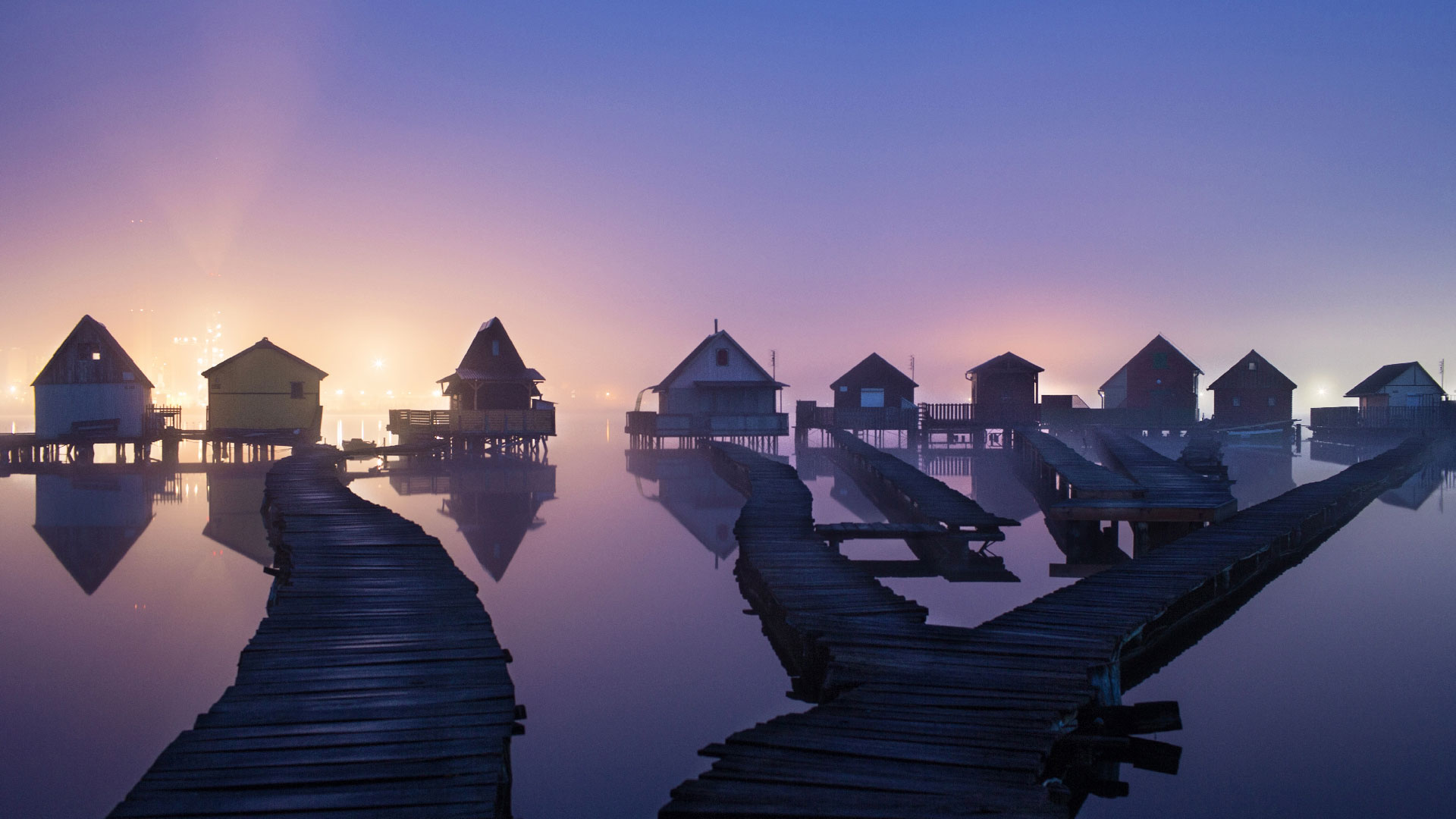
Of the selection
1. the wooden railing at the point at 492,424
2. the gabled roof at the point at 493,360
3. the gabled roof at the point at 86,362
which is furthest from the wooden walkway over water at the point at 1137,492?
the gabled roof at the point at 86,362

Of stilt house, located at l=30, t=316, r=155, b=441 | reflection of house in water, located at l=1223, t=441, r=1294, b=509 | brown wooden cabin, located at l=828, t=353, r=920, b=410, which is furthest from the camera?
brown wooden cabin, located at l=828, t=353, r=920, b=410

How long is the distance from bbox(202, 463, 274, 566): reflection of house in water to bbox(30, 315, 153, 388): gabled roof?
1330 cm

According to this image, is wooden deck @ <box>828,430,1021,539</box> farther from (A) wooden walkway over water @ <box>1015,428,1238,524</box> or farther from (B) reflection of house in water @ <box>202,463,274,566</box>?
(B) reflection of house in water @ <box>202,463,274,566</box>

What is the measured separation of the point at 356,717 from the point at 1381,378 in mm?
82712

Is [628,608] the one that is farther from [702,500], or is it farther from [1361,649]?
[702,500]

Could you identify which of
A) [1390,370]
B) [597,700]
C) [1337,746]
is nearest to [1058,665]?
[1337,746]

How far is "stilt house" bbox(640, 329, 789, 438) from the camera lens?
178ft

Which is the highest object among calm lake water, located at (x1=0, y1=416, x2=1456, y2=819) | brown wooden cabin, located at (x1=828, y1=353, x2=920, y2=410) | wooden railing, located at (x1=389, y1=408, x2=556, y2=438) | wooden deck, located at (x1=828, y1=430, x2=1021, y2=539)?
brown wooden cabin, located at (x1=828, y1=353, x2=920, y2=410)

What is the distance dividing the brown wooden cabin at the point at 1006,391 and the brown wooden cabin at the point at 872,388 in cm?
594

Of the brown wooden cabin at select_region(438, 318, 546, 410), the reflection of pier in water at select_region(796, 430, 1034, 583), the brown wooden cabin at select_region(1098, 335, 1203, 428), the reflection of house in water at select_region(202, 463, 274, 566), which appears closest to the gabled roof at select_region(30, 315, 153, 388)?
the reflection of house in water at select_region(202, 463, 274, 566)

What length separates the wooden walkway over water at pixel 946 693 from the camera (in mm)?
6062

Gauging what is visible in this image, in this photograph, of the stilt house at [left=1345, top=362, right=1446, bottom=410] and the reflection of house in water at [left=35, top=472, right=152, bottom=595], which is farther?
the stilt house at [left=1345, top=362, right=1446, bottom=410]

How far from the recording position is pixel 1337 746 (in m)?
9.38

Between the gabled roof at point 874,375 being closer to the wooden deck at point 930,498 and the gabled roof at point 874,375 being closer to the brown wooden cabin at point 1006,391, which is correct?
the brown wooden cabin at point 1006,391
